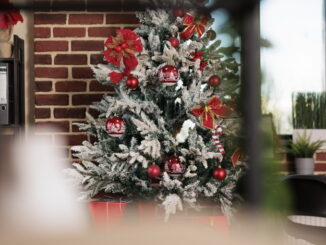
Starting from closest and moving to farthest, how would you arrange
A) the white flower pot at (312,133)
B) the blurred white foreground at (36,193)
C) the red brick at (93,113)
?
the blurred white foreground at (36,193) < the red brick at (93,113) < the white flower pot at (312,133)

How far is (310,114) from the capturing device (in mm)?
3020

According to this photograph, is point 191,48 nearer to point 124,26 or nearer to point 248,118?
point 124,26

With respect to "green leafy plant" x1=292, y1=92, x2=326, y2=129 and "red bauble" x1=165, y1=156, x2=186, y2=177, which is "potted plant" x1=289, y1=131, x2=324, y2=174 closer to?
"green leafy plant" x1=292, y1=92, x2=326, y2=129

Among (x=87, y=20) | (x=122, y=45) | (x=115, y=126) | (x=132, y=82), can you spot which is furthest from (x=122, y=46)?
(x=87, y=20)

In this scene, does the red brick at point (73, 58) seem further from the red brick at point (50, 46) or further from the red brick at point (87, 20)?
the red brick at point (87, 20)

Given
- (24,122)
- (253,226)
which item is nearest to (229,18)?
(253,226)

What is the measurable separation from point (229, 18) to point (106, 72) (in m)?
1.88

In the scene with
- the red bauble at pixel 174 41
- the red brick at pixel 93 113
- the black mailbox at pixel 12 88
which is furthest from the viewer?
the red brick at pixel 93 113

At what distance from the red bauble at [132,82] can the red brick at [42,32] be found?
892 mm

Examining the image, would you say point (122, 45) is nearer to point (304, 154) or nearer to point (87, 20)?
point (87, 20)

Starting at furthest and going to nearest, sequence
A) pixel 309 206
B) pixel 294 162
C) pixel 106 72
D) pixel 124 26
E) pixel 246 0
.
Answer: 1. pixel 294 162
2. pixel 124 26
3. pixel 106 72
4. pixel 309 206
5. pixel 246 0

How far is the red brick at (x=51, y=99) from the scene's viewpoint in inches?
106

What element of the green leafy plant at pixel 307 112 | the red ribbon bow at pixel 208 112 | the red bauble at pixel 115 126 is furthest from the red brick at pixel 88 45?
the green leafy plant at pixel 307 112

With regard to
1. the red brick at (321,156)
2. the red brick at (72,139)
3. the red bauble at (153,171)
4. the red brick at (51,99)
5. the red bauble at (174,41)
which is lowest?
the red brick at (321,156)
